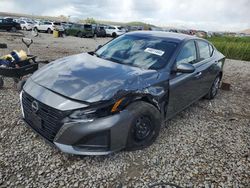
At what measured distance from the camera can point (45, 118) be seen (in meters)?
2.63

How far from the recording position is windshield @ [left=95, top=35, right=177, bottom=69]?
11.3ft

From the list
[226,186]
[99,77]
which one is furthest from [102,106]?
[226,186]

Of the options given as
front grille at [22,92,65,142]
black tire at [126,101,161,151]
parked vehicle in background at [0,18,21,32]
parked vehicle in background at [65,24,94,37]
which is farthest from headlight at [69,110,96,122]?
parked vehicle in background at [0,18,21,32]

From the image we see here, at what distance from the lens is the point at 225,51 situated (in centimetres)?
1442

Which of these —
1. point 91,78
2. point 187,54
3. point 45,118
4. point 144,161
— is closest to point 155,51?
point 187,54

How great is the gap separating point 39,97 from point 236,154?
2877 millimetres

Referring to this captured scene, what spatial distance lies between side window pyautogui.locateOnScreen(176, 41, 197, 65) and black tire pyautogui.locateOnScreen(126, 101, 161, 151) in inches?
39.9

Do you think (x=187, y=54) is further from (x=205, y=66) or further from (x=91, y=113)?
(x=91, y=113)

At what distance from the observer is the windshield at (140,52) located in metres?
3.44

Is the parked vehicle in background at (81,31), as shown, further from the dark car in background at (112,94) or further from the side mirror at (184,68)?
the side mirror at (184,68)

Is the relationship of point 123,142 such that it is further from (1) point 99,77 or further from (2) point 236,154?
(2) point 236,154

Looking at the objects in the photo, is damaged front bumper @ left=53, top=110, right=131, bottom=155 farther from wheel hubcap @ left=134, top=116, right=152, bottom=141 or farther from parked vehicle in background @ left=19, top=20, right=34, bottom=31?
parked vehicle in background @ left=19, top=20, right=34, bottom=31

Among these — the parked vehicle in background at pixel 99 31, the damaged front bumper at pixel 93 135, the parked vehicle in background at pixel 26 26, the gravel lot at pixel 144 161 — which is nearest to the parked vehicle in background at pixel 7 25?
the parked vehicle in background at pixel 26 26

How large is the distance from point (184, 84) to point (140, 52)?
0.91 m
